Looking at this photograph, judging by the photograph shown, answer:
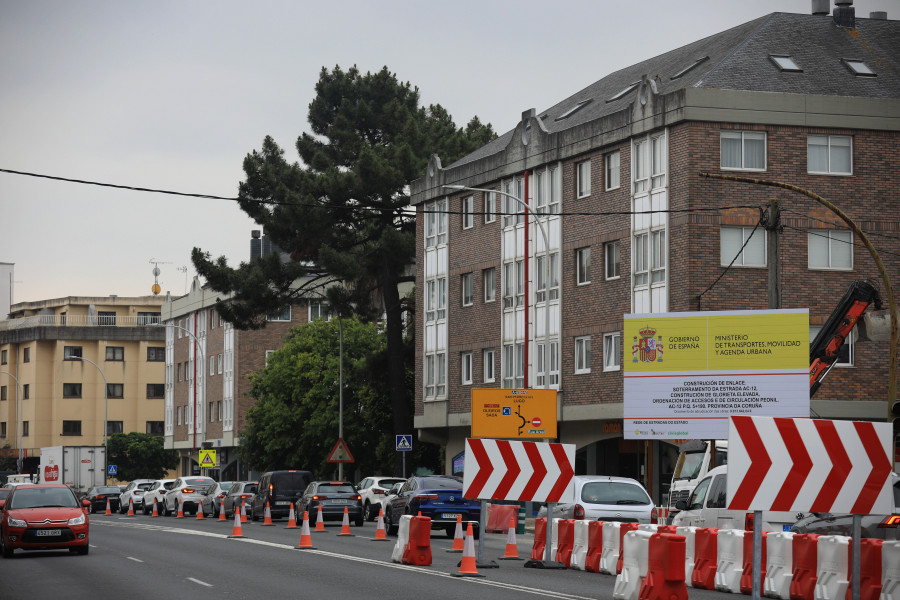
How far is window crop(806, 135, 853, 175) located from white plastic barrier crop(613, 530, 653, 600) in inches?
1116

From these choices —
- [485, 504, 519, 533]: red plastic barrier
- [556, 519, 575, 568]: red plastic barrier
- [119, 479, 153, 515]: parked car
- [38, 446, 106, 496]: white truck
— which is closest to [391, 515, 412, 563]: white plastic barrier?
[556, 519, 575, 568]: red plastic barrier

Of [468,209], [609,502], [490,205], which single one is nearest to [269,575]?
[609,502]

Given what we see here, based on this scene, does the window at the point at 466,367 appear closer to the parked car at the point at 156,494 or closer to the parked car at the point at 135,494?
the parked car at the point at 156,494

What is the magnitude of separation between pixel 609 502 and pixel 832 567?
10.6 metres

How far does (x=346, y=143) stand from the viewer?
214ft

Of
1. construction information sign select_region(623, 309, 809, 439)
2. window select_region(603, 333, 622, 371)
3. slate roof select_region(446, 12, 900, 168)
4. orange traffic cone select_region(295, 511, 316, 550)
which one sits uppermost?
slate roof select_region(446, 12, 900, 168)

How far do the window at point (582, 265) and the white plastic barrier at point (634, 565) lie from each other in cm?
3088

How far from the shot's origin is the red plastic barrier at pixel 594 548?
2164 cm

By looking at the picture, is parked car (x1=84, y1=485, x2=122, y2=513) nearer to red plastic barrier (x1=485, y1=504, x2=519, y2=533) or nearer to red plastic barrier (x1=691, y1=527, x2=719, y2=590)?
red plastic barrier (x1=485, y1=504, x2=519, y2=533)

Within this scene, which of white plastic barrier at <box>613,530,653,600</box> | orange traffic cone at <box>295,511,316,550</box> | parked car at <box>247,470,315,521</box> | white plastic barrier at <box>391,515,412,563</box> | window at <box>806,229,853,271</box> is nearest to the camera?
white plastic barrier at <box>613,530,653,600</box>

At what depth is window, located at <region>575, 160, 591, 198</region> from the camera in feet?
155

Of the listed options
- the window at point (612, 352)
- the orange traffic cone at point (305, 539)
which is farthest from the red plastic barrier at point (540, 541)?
the window at point (612, 352)

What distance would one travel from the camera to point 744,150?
1678 inches

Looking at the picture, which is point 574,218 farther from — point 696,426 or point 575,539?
point 575,539
